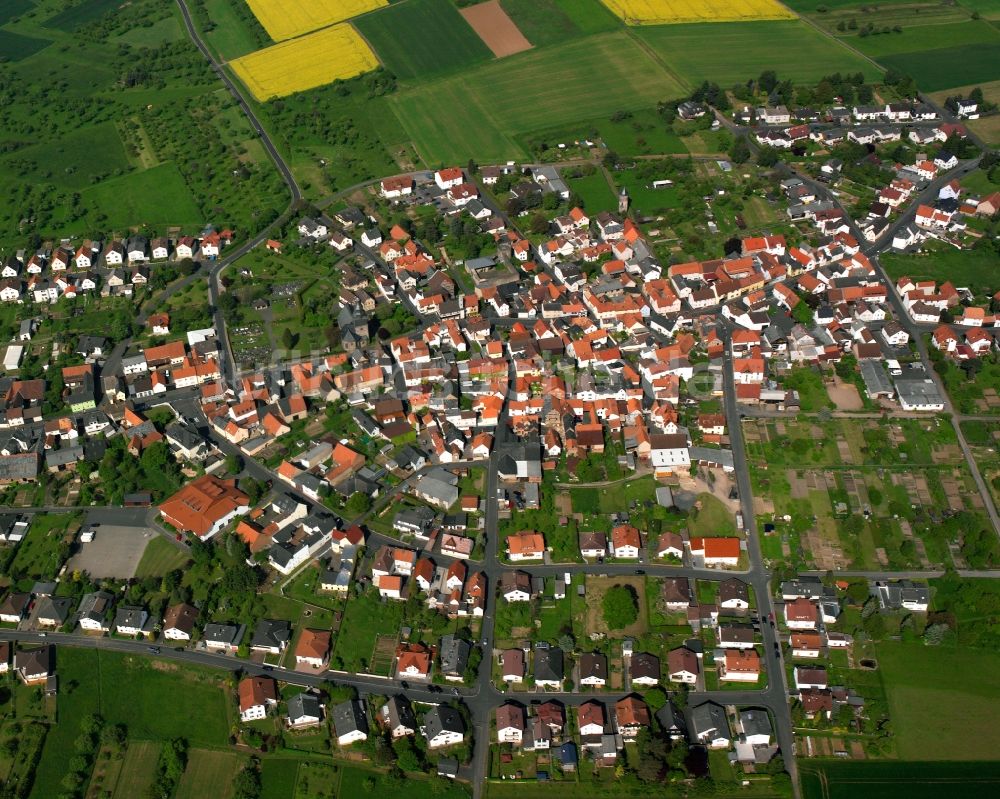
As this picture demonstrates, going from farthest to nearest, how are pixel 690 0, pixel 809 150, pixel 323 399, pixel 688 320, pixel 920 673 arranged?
pixel 690 0, pixel 809 150, pixel 688 320, pixel 323 399, pixel 920 673

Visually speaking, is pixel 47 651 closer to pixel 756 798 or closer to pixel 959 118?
pixel 756 798

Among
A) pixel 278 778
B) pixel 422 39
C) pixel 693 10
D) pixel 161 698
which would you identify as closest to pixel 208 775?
pixel 278 778

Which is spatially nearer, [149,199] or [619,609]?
[619,609]

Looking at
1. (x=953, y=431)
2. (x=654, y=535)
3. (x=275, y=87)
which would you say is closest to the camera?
(x=654, y=535)

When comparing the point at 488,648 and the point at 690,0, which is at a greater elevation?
the point at 690,0

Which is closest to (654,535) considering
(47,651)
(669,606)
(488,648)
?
(669,606)

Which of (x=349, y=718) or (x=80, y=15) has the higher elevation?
(x=80, y=15)

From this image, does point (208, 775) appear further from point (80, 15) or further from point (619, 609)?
point (80, 15)
